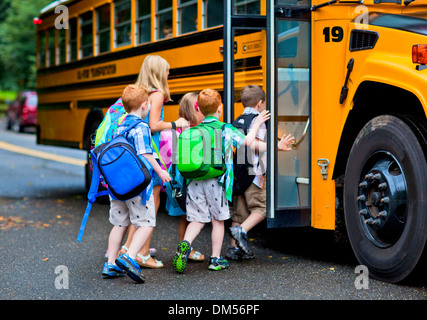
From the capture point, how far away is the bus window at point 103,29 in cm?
881

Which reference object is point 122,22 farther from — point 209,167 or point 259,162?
point 209,167

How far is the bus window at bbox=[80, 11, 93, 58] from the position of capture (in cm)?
942

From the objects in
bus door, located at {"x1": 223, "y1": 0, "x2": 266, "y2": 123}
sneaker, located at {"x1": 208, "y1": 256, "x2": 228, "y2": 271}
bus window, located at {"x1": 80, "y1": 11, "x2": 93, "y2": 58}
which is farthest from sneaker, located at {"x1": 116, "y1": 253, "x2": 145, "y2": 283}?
bus window, located at {"x1": 80, "y1": 11, "x2": 93, "y2": 58}

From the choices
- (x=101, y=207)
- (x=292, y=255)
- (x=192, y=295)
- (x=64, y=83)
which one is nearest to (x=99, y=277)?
(x=192, y=295)

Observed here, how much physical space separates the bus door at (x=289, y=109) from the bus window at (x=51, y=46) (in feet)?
21.1

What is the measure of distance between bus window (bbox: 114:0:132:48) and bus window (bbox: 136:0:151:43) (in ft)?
0.81

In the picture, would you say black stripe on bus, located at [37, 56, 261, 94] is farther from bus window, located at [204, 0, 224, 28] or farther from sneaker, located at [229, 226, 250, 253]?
sneaker, located at [229, 226, 250, 253]

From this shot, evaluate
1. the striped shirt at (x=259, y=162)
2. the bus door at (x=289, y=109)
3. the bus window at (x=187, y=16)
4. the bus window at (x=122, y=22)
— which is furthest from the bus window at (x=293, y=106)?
the bus window at (x=122, y=22)

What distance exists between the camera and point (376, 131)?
4629mm

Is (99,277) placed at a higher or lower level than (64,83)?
lower

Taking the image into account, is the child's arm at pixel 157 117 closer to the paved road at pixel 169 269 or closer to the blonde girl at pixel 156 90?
the blonde girl at pixel 156 90

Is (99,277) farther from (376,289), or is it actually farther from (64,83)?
(64,83)

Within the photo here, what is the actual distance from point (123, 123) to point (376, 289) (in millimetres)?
2032

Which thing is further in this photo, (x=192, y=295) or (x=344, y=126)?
(x=344, y=126)
